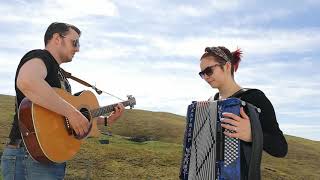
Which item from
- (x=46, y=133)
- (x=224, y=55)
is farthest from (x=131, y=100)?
(x=224, y=55)

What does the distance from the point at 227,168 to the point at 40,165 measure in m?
2.68

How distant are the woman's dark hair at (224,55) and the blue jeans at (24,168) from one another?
275 centimetres

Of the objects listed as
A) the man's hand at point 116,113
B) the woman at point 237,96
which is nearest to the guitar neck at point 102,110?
the man's hand at point 116,113

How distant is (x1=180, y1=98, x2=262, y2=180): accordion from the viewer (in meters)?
6.21

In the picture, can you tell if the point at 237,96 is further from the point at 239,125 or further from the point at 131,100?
the point at 131,100

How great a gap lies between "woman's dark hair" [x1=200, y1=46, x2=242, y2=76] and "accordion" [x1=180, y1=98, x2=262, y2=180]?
2.21 ft

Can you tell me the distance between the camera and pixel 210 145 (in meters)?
6.63

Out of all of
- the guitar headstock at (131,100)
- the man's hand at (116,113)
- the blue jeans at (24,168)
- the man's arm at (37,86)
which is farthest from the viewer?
the guitar headstock at (131,100)

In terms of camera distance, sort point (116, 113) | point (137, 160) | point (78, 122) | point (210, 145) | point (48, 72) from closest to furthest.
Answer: point (210, 145)
point (48, 72)
point (78, 122)
point (116, 113)
point (137, 160)

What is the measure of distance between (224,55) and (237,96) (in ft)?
2.35

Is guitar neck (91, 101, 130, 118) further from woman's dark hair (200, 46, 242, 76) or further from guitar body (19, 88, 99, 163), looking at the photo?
woman's dark hair (200, 46, 242, 76)

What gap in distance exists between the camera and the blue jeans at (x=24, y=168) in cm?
697

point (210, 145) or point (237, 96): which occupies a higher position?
point (237, 96)

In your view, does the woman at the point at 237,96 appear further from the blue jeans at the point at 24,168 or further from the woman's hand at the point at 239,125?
the blue jeans at the point at 24,168
